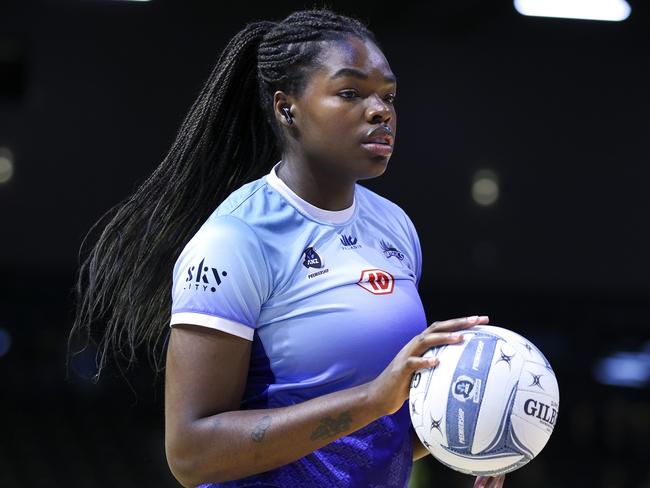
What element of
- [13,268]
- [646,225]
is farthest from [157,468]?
[646,225]

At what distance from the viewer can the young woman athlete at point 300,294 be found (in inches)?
74.4

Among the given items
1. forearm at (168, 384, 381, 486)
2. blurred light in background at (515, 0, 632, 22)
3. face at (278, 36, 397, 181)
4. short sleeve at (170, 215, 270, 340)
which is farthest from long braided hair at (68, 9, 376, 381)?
blurred light in background at (515, 0, 632, 22)

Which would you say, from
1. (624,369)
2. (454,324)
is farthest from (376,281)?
(624,369)

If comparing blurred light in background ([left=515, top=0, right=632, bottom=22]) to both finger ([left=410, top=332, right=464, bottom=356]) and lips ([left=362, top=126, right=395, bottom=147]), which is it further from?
finger ([left=410, top=332, right=464, bottom=356])

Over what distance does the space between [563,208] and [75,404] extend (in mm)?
5019

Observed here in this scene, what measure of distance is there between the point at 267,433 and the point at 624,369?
897 cm

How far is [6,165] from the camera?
8.49 meters

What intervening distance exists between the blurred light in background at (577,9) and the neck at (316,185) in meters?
5.88

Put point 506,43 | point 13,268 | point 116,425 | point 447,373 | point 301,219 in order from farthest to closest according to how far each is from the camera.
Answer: point 116,425 → point 13,268 → point 506,43 → point 301,219 → point 447,373

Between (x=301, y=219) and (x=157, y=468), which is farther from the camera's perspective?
(x=157, y=468)

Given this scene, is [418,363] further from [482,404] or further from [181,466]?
[181,466]

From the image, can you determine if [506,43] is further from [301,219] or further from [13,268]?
[301,219]

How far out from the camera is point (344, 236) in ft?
6.99

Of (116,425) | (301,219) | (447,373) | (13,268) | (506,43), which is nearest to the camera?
(447,373)
